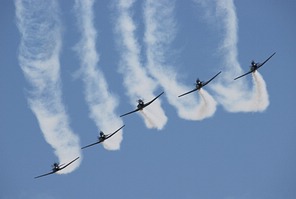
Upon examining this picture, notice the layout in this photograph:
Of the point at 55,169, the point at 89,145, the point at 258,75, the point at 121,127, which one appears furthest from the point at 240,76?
the point at 55,169

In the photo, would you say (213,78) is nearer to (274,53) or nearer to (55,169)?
(274,53)

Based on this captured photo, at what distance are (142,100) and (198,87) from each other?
10.1 metres

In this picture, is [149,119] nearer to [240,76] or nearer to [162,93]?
[162,93]

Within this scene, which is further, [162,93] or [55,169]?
[55,169]

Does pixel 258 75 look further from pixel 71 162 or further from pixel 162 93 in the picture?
pixel 71 162

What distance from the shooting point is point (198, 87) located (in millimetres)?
103750

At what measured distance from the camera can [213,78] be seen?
335 ft

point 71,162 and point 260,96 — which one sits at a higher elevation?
point 71,162

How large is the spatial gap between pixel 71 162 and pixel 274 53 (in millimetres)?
40160

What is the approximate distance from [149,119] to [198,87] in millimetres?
10229

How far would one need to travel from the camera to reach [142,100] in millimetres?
102312

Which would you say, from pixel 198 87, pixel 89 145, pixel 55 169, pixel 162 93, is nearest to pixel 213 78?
pixel 198 87

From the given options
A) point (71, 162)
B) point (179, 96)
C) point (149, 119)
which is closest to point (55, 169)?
point (71, 162)

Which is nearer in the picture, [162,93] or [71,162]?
[162,93]
